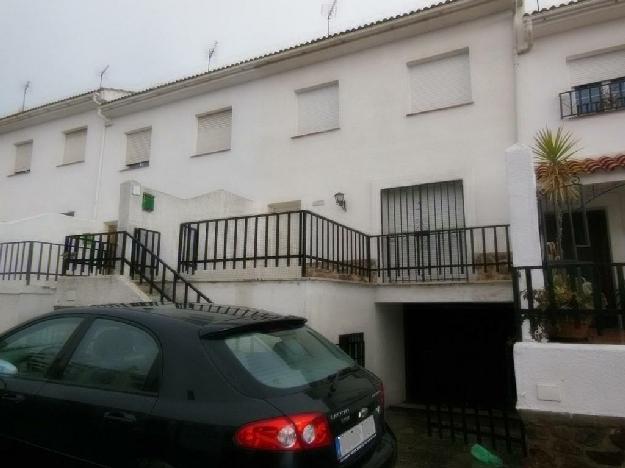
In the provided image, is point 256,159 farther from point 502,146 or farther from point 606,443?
point 606,443

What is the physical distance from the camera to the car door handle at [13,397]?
10.1ft

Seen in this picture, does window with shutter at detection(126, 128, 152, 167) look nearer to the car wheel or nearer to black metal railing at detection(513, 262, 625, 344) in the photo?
the car wheel

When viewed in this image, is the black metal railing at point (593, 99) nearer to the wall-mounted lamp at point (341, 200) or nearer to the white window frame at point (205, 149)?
the wall-mounted lamp at point (341, 200)

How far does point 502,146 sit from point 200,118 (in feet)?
24.8

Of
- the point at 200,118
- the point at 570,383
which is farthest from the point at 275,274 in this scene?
the point at 200,118

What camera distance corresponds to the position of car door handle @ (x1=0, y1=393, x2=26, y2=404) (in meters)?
3.08

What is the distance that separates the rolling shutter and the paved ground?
652 cm

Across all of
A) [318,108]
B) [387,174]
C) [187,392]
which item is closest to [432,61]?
[387,174]

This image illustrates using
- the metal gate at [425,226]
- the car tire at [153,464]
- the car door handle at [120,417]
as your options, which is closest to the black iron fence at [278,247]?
the metal gate at [425,226]

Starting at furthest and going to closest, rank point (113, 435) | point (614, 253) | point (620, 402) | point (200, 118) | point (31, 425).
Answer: point (200, 118)
point (614, 253)
point (620, 402)
point (31, 425)
point (113, 435)

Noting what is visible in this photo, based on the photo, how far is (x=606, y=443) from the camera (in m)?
3.96

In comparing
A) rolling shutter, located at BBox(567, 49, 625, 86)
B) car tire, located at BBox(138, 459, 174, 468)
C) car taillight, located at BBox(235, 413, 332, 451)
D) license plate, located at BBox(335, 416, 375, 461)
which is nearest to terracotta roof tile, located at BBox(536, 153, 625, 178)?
rolling shutter, located at BBox(567, 49, 625, 86)

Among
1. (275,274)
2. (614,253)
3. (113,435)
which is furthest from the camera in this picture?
(614,253)

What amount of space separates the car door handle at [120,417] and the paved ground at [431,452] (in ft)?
11.3
